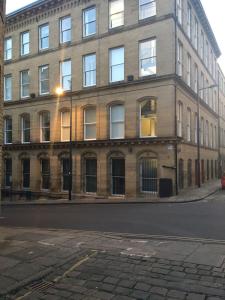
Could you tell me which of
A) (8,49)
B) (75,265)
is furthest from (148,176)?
(8,49)

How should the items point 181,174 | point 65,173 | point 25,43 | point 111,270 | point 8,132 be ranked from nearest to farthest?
point 111,270, point 181,174, point 65,173, point 25,43, point 8,132

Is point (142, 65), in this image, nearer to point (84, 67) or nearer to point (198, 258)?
point (84, 67)

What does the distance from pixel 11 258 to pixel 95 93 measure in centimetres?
2088

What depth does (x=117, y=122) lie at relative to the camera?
26203mm

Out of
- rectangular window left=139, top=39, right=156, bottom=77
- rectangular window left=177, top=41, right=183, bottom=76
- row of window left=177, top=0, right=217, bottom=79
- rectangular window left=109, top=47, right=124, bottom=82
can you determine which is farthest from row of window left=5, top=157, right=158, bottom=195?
row of window left=177, top=0, right=217, bottom=79

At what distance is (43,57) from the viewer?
30984 millimetres

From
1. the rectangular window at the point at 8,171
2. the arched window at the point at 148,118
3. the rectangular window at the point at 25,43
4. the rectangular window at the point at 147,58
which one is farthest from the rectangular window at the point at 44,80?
the arched window at the point at 148,118

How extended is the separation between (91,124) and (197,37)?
13.4m

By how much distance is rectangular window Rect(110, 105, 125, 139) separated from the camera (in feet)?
85.5

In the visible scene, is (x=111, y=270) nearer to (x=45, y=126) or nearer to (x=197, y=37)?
(x=45, y=126)

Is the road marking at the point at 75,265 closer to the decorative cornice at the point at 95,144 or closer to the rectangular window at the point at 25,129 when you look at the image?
the decorative cornice at the point at 95,144

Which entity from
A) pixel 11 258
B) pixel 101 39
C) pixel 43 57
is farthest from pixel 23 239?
pixel 43 57

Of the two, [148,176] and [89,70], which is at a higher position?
[89,70]

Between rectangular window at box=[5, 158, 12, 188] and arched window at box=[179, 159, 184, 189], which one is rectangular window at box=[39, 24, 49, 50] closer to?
rectangular window at box=[5, 158, 12, 188]
